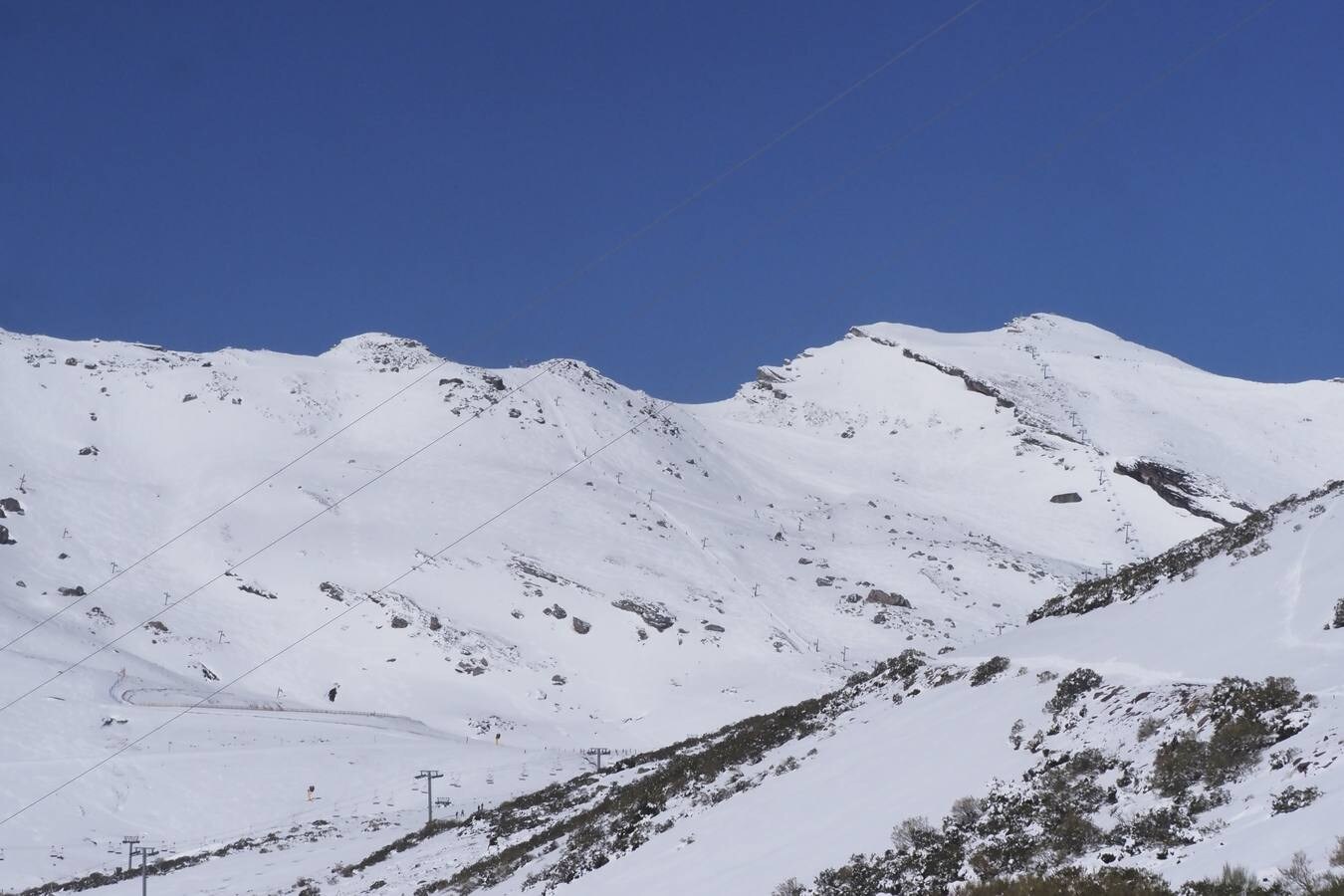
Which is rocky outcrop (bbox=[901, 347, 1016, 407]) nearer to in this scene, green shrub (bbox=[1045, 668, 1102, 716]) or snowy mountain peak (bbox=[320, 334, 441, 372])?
snowy mountain peak (bbox=[320, 334, 441, 372])

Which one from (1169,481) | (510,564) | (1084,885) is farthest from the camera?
(1169,481)

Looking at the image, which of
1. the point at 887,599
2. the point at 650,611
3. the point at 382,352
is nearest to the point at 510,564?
the point at 650,611

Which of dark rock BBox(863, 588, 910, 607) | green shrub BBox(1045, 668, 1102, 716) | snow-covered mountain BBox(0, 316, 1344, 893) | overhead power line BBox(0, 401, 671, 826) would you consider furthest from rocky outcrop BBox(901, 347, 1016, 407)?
green shrub BBox(1045, 668, 1102, 716)

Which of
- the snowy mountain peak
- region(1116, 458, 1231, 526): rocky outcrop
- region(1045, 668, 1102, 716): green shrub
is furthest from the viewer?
the snowy mountain peak

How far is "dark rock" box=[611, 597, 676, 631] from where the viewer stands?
81188 mm

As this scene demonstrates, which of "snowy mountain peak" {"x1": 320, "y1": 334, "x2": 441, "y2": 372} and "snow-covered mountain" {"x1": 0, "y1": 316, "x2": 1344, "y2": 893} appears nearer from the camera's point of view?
"snow-covered mountain" {"x1": 0, "y1": 316, "x2": 1344, "y2": 893}

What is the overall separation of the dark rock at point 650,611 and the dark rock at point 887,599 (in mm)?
17381

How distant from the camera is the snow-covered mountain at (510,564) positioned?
40656 mm

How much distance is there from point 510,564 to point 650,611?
42.6 ft

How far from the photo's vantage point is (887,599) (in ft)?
290

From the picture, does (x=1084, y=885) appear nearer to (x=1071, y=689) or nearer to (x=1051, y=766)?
(x=1051, y=766)

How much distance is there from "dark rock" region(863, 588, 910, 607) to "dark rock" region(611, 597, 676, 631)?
684 inches

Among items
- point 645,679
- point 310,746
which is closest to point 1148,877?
point 310,746

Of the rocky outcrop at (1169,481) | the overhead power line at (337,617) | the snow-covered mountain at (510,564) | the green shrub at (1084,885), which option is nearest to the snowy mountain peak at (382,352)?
the snow-covered mountain at (510,564)
